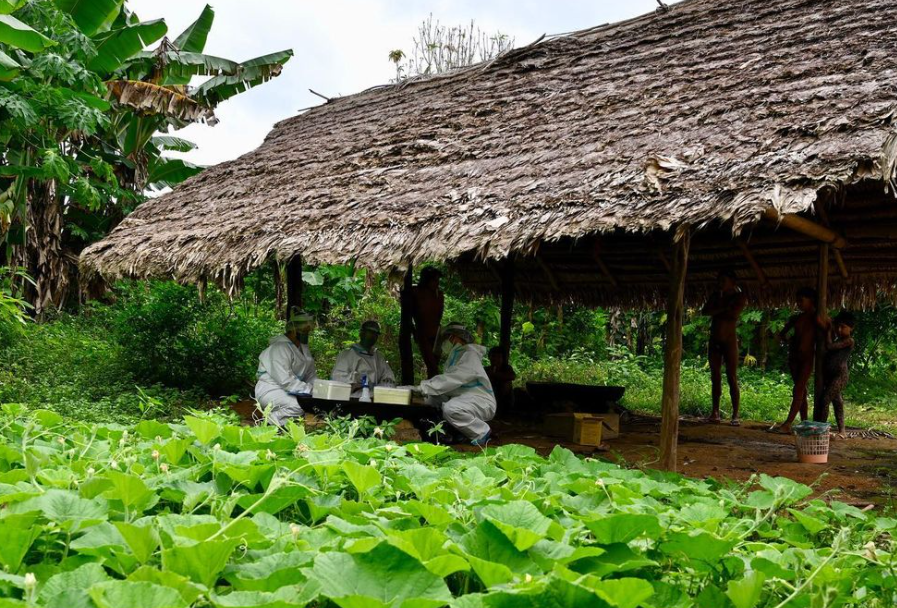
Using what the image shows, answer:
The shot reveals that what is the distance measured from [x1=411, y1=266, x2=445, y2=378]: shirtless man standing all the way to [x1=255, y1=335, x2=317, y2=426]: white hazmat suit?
1835 mm

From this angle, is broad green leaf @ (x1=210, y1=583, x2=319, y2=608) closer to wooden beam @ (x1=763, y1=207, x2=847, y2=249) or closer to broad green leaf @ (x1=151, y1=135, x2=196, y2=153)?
wooden beam @ (x1=763, y1=207, x2=847, y2=249)

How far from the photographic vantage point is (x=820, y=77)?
5258 millimetres

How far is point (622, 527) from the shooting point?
135 centimetres

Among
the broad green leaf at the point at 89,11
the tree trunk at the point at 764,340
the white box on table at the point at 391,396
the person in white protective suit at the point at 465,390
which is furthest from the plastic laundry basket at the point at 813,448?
the broad green leaf at the point at 89,11

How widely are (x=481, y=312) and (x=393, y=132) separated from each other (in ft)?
19.4

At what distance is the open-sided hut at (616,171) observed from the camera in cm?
454

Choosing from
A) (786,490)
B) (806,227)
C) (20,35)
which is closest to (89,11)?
(20,35)

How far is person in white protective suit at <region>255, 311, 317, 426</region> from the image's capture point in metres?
6.59

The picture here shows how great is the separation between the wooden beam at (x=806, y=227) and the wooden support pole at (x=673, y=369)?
59 cm

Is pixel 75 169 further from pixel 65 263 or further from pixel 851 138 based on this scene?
pixel 851 138

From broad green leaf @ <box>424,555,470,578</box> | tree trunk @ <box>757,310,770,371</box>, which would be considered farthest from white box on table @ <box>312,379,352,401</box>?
tree trunk @ <box>757,310,770,371</box>

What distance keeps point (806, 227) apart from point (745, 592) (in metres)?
4.68

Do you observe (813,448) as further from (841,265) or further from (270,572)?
(270,572)

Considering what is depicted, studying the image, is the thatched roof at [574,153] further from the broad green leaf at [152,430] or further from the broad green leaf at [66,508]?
the broad green leaf at [66,508]
